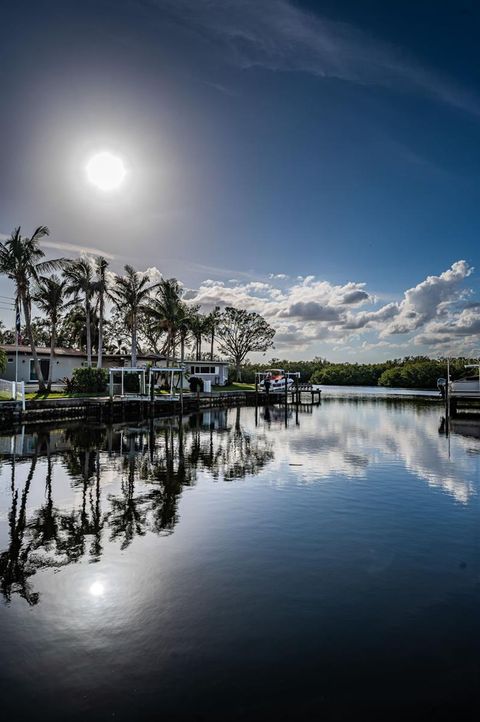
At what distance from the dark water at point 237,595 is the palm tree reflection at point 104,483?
0.08 m

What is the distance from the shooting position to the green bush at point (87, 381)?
4162cm

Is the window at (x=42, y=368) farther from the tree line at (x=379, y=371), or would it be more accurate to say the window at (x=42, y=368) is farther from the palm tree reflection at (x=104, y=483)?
the tree line at (x=379, y=371)

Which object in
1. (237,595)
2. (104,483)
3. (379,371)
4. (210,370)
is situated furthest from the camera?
(379,371)

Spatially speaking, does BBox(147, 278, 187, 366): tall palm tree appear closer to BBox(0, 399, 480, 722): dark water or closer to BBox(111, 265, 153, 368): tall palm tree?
BBox(111, 265, 153, 368): tall palm tree

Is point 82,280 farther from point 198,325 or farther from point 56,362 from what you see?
point 198,325

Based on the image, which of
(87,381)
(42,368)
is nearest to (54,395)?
(87,381)

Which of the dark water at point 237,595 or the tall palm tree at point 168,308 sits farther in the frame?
the tall palm tree at point 168,308

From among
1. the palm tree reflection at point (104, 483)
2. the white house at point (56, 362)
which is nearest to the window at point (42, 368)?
the white house at point (56, 362)

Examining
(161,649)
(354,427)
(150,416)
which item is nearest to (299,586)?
(161,649)

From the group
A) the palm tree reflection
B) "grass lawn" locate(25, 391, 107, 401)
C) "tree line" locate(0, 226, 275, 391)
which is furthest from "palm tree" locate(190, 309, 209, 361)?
the palm tree reflection

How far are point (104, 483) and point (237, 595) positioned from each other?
29.1ft

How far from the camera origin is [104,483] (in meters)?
15.5

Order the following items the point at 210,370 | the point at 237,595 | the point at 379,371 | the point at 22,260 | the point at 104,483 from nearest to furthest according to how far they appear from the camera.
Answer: the point at 237,595
the point at 104,483
the point at 22,260
the point at 210,370
the point at 379,371

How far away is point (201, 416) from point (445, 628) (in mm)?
35332
